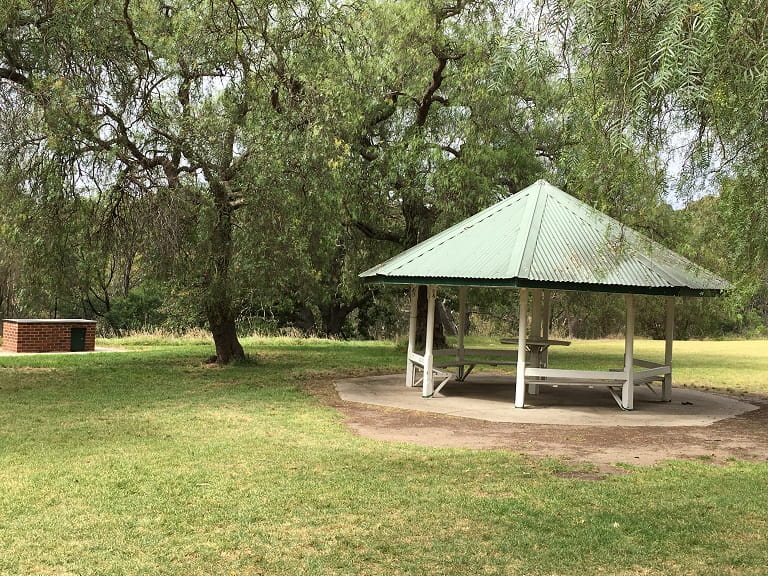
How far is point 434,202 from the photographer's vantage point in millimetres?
20156

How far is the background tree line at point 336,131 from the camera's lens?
6.15 metres

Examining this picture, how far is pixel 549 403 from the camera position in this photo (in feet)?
45.3

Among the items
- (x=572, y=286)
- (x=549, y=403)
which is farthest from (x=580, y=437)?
(x=549, y=403)

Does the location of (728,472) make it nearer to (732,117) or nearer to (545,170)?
(732,117)

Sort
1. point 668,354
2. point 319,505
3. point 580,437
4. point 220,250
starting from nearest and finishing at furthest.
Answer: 1. point 319,505
2. point 580,437
3. point 668,354
4. point 220,250

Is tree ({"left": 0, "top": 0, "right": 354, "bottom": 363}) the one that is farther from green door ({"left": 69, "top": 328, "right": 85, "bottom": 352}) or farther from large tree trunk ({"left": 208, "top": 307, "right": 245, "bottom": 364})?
green door ({"left": 69, "top": 328, "right": 85, "bottom": 352})

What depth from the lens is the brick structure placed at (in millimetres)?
21234

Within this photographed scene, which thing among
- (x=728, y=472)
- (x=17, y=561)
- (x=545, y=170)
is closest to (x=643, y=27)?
(x=728, y=472)

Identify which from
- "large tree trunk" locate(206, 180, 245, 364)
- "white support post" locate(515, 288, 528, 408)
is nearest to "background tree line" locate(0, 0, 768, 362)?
"large tree trunk" locate(206, 180, 245, 364)

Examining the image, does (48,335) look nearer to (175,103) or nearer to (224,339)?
(224,339)

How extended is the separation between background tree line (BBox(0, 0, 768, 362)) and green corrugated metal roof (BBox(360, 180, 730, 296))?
632 millimetres

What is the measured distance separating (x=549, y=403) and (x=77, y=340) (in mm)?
14129

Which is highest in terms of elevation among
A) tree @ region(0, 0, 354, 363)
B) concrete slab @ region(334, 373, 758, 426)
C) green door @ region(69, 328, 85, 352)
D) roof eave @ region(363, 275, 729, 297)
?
tree @ region(0, 0, 354, 363)

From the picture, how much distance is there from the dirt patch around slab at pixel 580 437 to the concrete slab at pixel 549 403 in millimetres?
480
